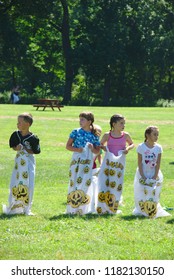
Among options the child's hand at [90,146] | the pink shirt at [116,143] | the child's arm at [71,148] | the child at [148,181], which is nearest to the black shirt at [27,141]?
the child's arm at [71,148]

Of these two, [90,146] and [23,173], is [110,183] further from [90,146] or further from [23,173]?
[23,173]

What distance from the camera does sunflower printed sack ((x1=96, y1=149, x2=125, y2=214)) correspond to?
13.1 meters

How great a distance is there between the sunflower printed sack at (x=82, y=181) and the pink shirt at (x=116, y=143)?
384 millimetres

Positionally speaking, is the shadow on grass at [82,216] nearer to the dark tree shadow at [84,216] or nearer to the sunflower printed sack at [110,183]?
the dark tree shadow at [84,216]

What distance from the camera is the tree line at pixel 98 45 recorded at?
254ft

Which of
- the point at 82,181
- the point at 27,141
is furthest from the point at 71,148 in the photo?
the point at 27,141

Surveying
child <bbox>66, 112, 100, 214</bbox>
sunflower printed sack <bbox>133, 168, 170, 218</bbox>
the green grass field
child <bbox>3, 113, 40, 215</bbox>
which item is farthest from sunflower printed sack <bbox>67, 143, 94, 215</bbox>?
sunflower printed sack <bbox>133, 168, 170, 218</bbox>

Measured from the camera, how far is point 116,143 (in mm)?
13195

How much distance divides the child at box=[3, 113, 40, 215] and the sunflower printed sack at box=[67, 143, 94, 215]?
70 cm

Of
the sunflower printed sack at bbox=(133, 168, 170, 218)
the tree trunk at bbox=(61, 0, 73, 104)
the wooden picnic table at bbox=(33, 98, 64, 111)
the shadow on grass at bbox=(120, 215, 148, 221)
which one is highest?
the tree trunk at bbox=(61, 0, 73, 104)

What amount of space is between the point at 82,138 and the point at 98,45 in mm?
66866

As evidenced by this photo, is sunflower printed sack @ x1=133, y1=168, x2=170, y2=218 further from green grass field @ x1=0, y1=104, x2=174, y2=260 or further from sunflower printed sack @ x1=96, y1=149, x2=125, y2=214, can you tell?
sunflower printed sack @ x1=96, y1=149, x2=125, y2=214

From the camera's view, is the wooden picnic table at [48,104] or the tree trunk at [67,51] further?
the tree trunk at [67,51]

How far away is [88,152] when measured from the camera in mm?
13117
